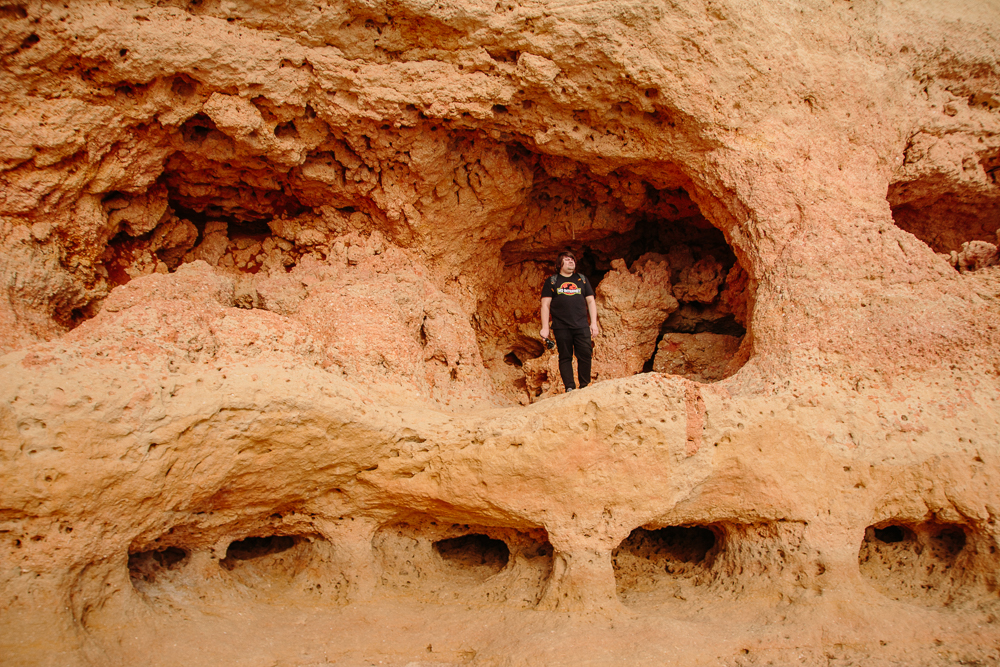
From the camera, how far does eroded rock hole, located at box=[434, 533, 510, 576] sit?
3.77m

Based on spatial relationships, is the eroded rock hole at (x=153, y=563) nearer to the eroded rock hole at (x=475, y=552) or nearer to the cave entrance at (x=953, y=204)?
the eroded rock hole at (x=475, y=552)

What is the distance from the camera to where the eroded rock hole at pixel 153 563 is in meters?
3.12

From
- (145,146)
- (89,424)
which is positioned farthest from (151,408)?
(145,146)

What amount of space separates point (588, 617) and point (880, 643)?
1.34 metres

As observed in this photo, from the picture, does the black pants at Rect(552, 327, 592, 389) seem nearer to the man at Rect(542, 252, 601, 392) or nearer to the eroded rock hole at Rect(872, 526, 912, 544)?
the man at Rect(542, 252, 601, 392)

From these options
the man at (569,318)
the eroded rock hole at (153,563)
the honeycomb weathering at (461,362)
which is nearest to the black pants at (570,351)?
the man at (569,318)

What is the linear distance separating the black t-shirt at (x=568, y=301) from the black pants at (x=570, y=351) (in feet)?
0.14

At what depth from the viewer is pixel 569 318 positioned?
4.11 metres

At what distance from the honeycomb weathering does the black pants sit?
0.52m

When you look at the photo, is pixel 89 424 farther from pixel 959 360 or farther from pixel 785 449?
pixel 959 360

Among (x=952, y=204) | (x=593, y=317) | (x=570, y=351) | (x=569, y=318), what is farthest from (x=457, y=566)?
(x=952, y=204)

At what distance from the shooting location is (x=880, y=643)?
3.04m

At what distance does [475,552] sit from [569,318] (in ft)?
5.02

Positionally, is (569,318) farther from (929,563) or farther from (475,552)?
(929,563)
